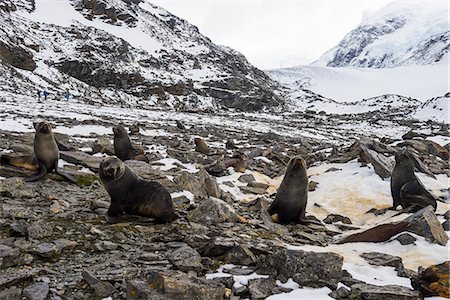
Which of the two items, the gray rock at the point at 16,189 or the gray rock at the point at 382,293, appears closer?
the gray rock at the point at 382,293

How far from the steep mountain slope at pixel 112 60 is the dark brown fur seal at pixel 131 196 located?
32.6 m

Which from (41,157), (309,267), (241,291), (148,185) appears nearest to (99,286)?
(241,291)

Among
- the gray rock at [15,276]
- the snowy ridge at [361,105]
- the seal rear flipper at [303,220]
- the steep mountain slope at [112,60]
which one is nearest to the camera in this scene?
the gray rock at [15,276]

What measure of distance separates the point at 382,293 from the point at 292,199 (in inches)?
166

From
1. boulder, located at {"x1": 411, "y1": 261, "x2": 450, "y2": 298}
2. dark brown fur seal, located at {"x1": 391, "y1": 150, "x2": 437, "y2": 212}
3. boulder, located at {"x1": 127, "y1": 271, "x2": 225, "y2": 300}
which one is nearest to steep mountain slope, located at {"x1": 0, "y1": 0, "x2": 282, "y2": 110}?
dark brown fur seal, located at {"x1": 391, "y1": 150, "x2": 437, "y2": 212}

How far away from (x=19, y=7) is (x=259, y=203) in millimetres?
67869

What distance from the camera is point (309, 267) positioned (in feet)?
14.0

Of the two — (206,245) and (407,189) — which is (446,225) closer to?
(407,189)

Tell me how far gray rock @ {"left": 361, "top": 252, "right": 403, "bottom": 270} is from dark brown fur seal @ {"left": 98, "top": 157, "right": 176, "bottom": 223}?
290 centimetres

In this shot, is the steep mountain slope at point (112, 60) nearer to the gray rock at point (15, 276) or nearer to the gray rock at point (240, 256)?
the gray rock at point (15, 276)

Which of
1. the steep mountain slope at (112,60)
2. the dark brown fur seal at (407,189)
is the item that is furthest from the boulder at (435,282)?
the steep mountain slope at (112,60)

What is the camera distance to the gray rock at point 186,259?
14.2 feet

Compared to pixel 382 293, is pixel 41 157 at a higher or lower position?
higher

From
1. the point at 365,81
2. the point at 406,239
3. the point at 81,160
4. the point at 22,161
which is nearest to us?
the point at 406,239
